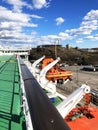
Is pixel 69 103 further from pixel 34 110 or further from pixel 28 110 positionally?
pixel 34 110

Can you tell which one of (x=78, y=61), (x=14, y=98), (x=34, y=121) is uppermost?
(x=34, y=121)

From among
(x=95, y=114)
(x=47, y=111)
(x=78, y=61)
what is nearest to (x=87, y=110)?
(x=95, y=114)

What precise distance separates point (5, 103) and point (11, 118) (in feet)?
5.01

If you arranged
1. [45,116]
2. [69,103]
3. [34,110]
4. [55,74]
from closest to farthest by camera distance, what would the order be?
[45,116]
[34,110]
[69,103]
[55,74]

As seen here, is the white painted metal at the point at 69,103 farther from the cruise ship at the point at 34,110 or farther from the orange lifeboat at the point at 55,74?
the orange lifeboat at the point at 55,74

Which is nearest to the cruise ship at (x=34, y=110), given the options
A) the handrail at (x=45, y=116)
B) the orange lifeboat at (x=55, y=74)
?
the handrail at (x=45, y=116)

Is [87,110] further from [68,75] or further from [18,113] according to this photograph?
[68,75]

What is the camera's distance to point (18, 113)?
6.14 meters

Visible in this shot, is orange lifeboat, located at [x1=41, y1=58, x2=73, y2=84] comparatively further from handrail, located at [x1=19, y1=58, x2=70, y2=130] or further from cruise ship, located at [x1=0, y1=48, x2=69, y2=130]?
handrail, located at [x1=19, y1=58, x2=70, y2=130]

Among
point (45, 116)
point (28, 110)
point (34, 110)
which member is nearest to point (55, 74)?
point (28, 110)

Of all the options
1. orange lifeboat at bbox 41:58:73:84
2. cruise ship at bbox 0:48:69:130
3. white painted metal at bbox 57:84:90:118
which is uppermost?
cruise ship at bbox 0:48:69:130

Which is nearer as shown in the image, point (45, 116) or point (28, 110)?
point (45, 116)

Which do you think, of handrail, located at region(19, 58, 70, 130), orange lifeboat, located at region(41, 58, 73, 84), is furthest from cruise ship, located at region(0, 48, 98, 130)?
orange lifeboat, located at region(41, 58, 73, 84)

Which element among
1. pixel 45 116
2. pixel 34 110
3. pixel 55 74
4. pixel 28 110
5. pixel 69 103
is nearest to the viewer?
pixel 45 116
